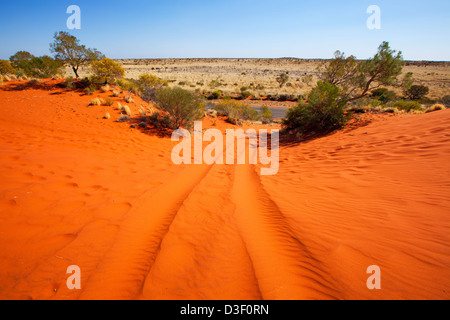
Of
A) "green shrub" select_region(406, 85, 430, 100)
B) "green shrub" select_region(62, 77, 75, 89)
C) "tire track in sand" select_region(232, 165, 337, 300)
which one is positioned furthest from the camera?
"green shrub" select_region(406, 85, 430, 100)

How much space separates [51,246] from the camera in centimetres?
246

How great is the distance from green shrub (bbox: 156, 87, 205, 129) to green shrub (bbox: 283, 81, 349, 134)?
6.43 metres

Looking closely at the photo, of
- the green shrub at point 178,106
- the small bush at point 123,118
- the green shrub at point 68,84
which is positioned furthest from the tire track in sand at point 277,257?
the green shrub at point 68,84

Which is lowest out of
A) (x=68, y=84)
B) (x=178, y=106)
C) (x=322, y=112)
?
(x=322, y=112)

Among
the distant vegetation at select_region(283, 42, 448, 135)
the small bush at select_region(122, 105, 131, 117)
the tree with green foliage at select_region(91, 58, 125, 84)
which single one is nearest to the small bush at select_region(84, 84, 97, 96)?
the tree with green foliage at select_region(91, 58, 125, 84)

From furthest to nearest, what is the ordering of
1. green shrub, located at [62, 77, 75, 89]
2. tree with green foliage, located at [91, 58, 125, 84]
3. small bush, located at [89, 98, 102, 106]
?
tree with green foliage, located at [91, 58, 125, 84]
green shrub, located at [62, 77, 75, 89]
small bush, located at [89, 98, 102, 106]

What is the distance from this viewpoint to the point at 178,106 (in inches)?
416

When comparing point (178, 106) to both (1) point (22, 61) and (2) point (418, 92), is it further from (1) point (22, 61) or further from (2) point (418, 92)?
(2) point (418, 92)

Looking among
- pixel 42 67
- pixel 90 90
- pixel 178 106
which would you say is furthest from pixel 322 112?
pixel 42 67

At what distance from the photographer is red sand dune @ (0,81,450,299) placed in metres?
2.03

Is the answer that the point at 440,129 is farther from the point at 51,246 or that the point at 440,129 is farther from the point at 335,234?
the point at 51,246

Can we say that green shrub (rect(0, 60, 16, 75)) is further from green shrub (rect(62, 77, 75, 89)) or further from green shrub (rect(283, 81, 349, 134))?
green shrub (rect(283, 81, 349, 134))

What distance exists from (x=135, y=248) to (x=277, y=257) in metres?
1.94
